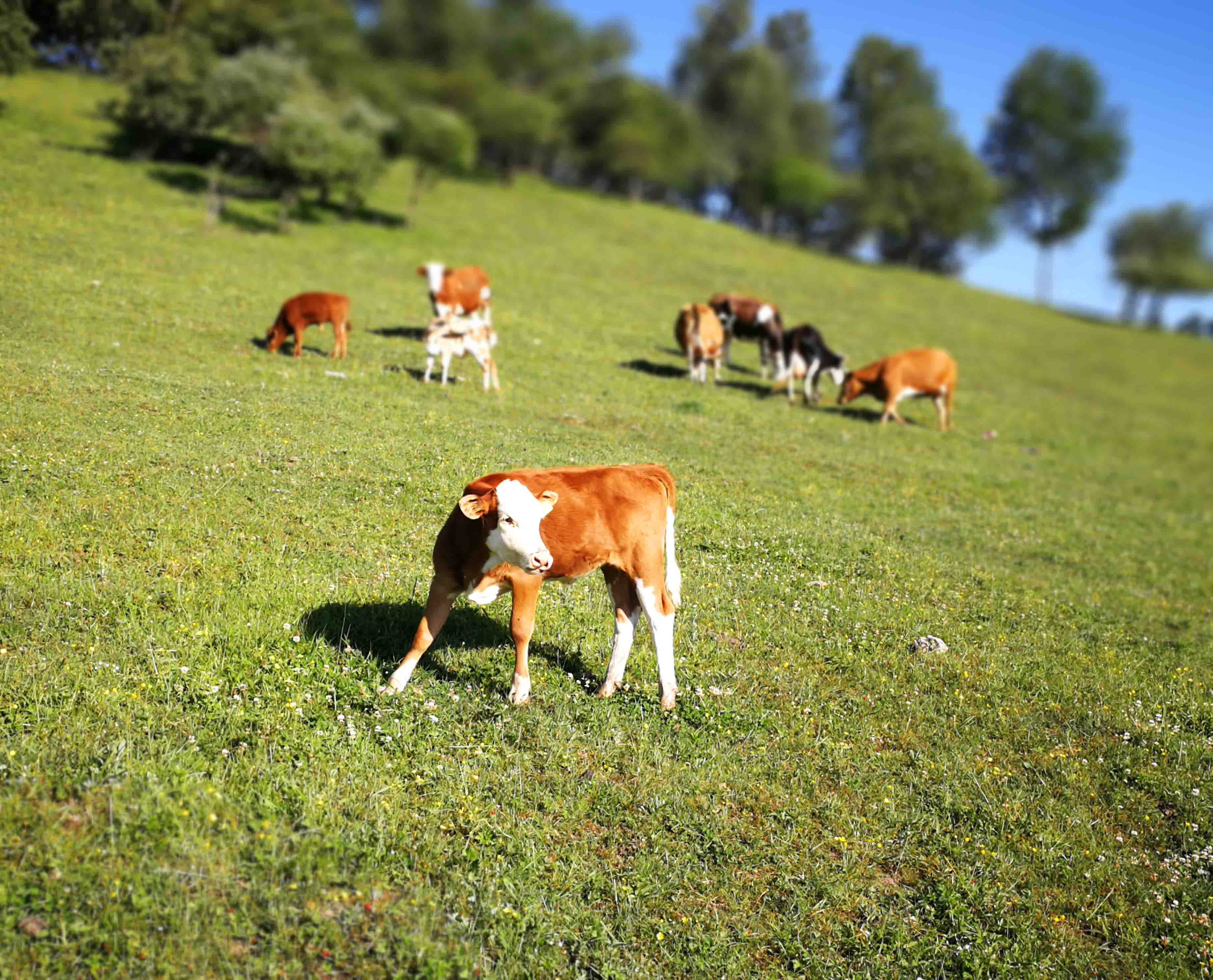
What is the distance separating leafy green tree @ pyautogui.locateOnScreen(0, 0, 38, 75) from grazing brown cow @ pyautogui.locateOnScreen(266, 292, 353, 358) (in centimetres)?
2048

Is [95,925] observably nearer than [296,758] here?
Yes

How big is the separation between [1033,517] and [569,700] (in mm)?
13189

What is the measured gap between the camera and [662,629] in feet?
27.2

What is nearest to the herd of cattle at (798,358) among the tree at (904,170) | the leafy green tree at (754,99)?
the tree at (904,170)

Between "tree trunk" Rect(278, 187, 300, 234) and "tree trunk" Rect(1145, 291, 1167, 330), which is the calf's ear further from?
"tree trunk" Rect(1145, 291, 1167, 330)

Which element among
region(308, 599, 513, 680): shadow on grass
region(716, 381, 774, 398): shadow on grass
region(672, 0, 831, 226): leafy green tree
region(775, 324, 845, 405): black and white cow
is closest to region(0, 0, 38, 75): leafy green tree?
region(716, 381, 774, 398): shadow on grass

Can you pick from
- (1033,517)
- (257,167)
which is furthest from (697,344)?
(257,167)

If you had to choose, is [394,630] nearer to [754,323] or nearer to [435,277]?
[435,277]

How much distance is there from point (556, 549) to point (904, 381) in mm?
19642

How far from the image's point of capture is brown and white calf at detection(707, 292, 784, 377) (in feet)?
91.3

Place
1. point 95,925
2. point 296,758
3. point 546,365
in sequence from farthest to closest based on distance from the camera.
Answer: point 546,365 → point 296,758 → point 95,925

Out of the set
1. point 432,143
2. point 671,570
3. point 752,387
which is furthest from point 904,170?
point 671,570

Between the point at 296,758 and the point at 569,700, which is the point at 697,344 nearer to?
the point at 569,700

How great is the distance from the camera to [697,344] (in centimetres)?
2539
